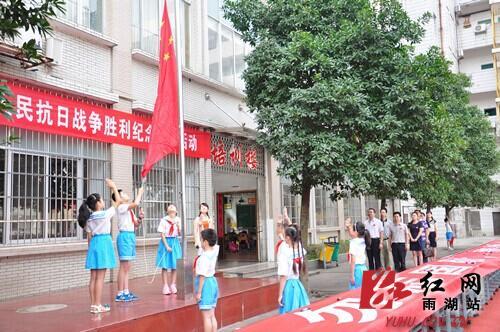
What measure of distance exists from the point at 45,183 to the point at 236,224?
35.5ft

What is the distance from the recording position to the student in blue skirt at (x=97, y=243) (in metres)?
6.43

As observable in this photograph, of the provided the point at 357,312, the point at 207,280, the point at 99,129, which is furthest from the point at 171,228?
the point at 357,312

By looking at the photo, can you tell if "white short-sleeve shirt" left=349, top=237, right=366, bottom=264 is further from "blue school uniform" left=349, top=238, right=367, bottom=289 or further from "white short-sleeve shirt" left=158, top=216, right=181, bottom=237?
"white short-sleeve shirt" left=158, top=216, right=181, bottom=237

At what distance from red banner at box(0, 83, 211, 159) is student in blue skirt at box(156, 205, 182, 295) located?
110 inches

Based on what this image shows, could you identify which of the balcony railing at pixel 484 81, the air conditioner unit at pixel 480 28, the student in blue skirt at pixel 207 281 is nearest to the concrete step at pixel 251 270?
the student in blue skirt at pixel 207 281

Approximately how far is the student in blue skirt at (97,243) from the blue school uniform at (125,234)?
67 centimetres

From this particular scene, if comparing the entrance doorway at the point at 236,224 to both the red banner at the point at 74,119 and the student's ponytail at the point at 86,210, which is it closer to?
the red banner at the point at 74,119

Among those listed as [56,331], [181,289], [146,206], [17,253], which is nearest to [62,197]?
[17,253]

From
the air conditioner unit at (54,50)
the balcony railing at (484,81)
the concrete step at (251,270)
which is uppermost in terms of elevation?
the balcony railing at (484,81)

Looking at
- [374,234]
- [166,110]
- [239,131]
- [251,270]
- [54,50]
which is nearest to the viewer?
[166,110]

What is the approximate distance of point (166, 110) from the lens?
8047 millimetres

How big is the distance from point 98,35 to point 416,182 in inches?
298

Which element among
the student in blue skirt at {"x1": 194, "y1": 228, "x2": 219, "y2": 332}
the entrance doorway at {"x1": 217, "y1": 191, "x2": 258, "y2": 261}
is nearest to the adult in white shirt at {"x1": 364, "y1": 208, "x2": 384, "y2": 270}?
the entrance doorway at {"x1": 217, "y1": 191, "x2": 258, "y2": 261}

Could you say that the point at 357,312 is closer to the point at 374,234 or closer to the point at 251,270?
the point at 374,234
